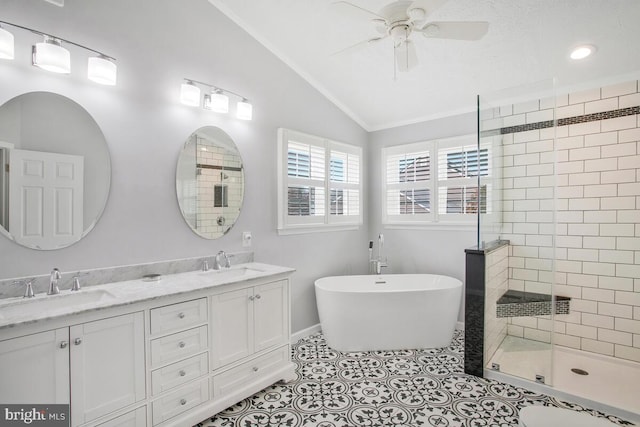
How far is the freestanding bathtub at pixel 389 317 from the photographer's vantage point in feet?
10.2

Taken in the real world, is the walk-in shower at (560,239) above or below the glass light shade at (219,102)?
below

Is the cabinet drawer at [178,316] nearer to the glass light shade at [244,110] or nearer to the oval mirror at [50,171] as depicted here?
the oval mirror at [50,171]

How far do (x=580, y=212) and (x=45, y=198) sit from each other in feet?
13.9

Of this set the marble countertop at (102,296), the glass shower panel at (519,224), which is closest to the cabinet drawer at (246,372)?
the marble countertop at (102,296)

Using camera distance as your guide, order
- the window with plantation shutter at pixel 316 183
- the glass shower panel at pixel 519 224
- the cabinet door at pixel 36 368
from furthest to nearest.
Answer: the window with plantation shutter at pixel 316 183, the glass shower panel at pixel 519 224, the cabinet door at pixel 36 368

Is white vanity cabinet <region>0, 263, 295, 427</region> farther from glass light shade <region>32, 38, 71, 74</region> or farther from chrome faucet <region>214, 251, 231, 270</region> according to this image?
glass light shade <region>32, 38, 71, 74</region>

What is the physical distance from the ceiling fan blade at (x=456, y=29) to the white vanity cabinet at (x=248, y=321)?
6.65 ft

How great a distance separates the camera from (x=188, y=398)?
2.04 meters

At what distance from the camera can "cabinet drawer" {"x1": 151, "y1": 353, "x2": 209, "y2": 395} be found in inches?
74.7

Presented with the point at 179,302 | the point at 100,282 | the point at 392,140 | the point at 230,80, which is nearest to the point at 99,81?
the point at 230,80

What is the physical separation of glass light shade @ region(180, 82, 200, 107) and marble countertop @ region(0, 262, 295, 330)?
1323 millimetres

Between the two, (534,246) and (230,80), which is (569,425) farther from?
(230,80)

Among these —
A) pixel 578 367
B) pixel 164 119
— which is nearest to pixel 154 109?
pixel 164 119

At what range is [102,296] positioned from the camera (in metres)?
1.98
